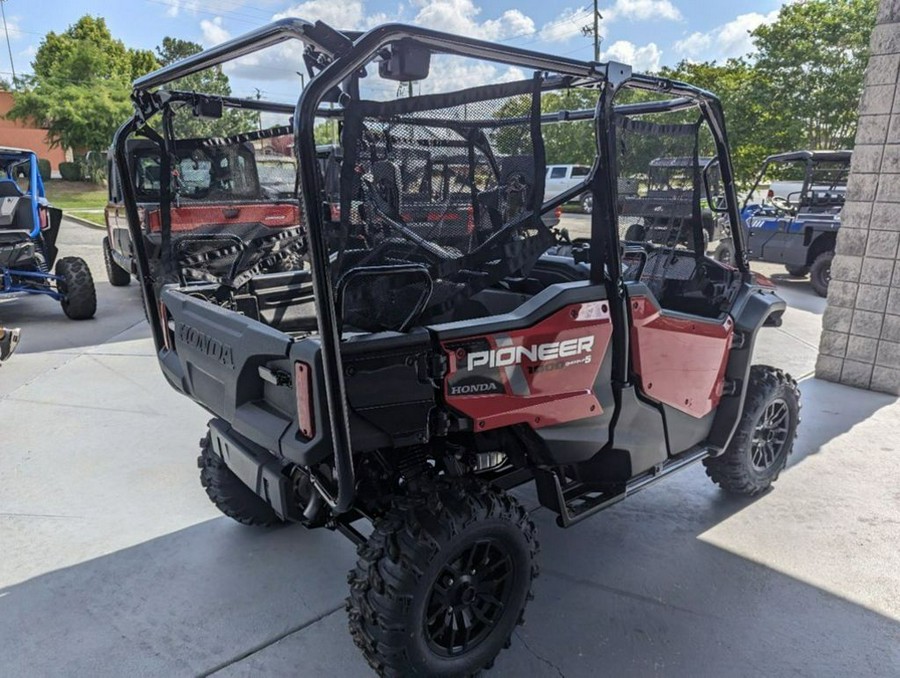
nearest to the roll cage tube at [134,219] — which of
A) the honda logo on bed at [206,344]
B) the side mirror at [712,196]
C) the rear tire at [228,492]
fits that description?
the honda logo on bed at [206,344]

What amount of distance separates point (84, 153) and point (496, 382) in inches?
1432

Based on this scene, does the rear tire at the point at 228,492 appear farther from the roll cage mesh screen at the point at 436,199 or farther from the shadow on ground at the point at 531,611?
the roll cage mesh screen at the point at 436,199

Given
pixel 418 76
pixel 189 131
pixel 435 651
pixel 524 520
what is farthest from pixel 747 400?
pixel 189 131

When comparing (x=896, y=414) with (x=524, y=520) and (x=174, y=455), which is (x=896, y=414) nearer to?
(x=524, y=520)

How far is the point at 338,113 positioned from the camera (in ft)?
6.84

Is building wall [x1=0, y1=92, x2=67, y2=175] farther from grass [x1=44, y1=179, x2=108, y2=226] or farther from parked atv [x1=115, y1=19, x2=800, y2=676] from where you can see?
parked atv [x1=115, y1=19, x2=800, y2=676]

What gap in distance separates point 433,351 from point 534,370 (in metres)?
0.41

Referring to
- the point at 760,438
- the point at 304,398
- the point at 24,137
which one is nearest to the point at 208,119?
the point at 304,398

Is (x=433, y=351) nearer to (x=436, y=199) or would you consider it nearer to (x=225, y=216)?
(x=436, y=199)

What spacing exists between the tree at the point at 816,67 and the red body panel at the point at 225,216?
17.4 m

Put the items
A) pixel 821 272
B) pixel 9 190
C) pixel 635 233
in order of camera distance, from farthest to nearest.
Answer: pixel 821 272 < pixel 9 190 < pixel 635 233

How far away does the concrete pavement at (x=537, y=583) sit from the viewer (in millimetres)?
2375

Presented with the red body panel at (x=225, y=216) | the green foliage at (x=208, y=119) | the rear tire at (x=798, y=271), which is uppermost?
the green foliage at (x=208, y=119)

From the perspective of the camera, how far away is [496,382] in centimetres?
217
